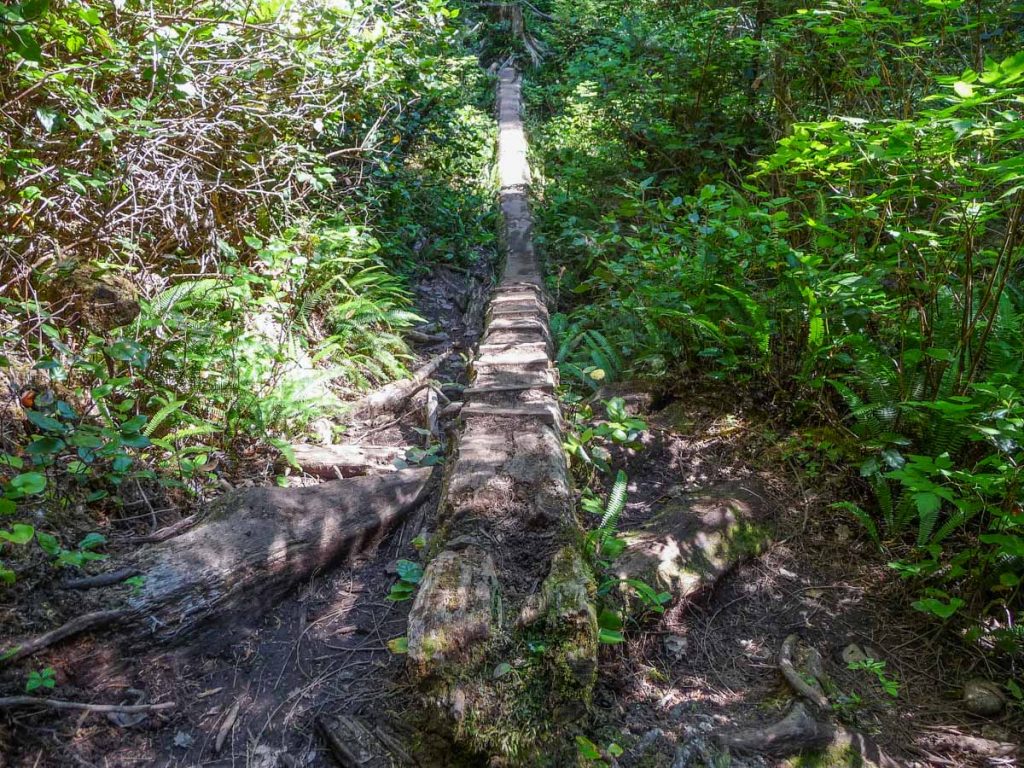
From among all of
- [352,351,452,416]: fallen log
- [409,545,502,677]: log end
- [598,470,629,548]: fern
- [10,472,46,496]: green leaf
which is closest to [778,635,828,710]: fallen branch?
[598,470,629,548]: fern

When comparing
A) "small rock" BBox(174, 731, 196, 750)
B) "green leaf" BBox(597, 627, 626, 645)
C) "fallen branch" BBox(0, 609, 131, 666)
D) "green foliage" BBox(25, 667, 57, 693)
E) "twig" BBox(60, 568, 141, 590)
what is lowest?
"small rock" BBox(174, 731, 196, 750)

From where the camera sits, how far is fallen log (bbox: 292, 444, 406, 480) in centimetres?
439

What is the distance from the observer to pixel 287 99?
19.9 feet

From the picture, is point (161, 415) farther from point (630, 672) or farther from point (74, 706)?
point (630, 672)

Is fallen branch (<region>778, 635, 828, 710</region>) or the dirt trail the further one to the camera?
fallen branch (<region>778, 635, 828, 710</region>)

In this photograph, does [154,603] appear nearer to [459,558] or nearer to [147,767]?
[147,767]

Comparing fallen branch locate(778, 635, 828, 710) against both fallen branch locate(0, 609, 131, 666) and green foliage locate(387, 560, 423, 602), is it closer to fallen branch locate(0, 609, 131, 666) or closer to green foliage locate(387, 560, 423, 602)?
green foliage locate(387, 560, 423, 602)

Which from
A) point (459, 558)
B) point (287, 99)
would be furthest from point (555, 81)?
point (459, 558)

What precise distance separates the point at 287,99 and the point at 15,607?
16.5 feet

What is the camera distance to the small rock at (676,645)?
3.07 metres

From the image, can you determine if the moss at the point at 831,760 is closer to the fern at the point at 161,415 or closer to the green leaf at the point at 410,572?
the green leaf at the point at 410,572

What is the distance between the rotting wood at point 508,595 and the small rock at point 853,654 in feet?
4.53

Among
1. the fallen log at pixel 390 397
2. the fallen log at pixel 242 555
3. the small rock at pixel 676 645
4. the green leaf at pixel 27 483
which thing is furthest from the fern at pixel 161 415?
the small rock at pixel 676 645

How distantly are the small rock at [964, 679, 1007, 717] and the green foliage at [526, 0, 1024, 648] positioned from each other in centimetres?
21
